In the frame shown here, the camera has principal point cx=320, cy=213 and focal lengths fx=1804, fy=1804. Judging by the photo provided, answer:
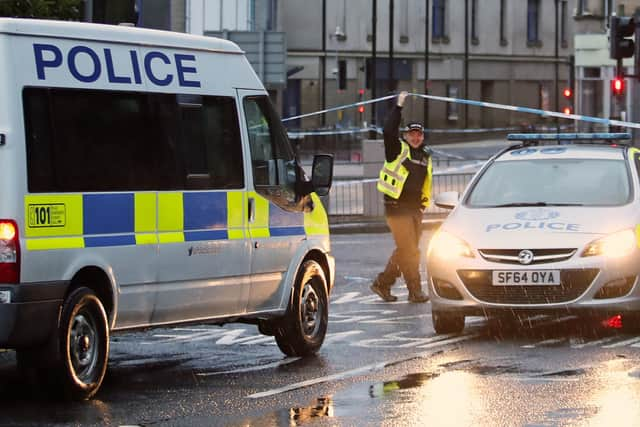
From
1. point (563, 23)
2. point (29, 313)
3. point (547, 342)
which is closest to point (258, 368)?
point (547, 342)

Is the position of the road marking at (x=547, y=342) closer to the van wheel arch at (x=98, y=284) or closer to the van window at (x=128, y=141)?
the van window at (x=128, y=141)

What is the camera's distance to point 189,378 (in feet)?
36.2

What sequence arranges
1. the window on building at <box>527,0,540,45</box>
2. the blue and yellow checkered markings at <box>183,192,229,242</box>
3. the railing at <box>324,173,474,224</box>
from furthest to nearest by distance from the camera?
the window on building at <box>527,0,540,45</box>, the railing at <box>324,173,474,224</box>, the blue and yellow checkered markings at <box>183,192,229,242</box>

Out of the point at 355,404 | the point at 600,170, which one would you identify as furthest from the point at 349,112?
the point at 355,404

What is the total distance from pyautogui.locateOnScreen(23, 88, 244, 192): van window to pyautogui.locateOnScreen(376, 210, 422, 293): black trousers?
16.6ft

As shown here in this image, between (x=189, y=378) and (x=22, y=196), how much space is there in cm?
213

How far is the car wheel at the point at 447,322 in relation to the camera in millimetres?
13477

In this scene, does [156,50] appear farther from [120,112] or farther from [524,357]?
[524,357]

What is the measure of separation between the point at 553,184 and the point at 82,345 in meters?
5.58

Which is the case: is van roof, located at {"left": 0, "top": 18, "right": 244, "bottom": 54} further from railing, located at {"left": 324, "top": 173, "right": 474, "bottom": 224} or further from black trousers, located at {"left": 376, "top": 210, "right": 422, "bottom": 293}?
railing, located at {"left": 324, "top": 173, "right": 474, "bottom": 224}

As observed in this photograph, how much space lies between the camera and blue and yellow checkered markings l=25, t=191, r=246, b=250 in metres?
9.56

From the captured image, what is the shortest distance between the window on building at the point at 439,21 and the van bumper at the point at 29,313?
7595cm

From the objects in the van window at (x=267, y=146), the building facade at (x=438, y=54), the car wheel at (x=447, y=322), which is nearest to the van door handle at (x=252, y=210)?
the van window at (x=267, y=146)

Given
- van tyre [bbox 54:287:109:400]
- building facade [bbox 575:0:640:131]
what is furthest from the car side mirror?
building facade [bbox 575:0:640:131]
